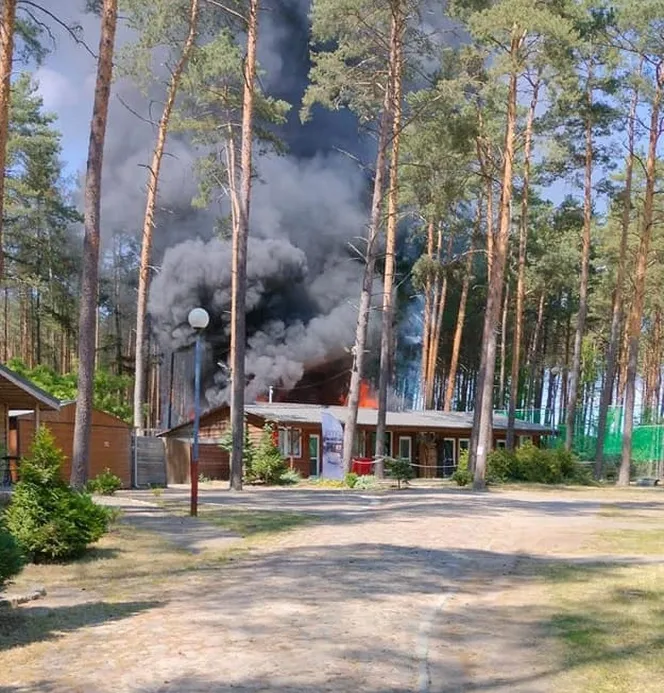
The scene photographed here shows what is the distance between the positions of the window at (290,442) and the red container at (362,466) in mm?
4415

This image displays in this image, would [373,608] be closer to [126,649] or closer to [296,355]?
[126,649]

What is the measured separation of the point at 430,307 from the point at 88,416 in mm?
29821

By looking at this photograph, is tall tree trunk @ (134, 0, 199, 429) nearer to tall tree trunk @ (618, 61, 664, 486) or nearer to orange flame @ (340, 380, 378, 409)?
tall tree trunk @ (618, 61, 664, 486)

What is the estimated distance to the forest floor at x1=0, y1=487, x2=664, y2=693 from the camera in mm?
4941

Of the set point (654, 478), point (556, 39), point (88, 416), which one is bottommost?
point (654, 478)

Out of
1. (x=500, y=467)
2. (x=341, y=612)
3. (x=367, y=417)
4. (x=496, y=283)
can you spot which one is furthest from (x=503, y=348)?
(x=341, y=612)

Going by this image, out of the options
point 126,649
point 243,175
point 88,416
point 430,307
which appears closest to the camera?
point 126,649

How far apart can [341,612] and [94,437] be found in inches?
655

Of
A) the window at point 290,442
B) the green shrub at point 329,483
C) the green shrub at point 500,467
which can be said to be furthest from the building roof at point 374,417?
the green shrub at point 500,467

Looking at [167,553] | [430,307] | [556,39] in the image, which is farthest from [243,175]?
[430,307]

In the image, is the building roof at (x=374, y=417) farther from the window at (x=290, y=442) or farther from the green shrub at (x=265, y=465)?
the green shrub at (x=265, y=465)

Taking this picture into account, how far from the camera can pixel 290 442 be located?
1231 inches

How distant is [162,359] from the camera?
125 feet

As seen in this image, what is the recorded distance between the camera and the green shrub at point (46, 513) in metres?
8.78
